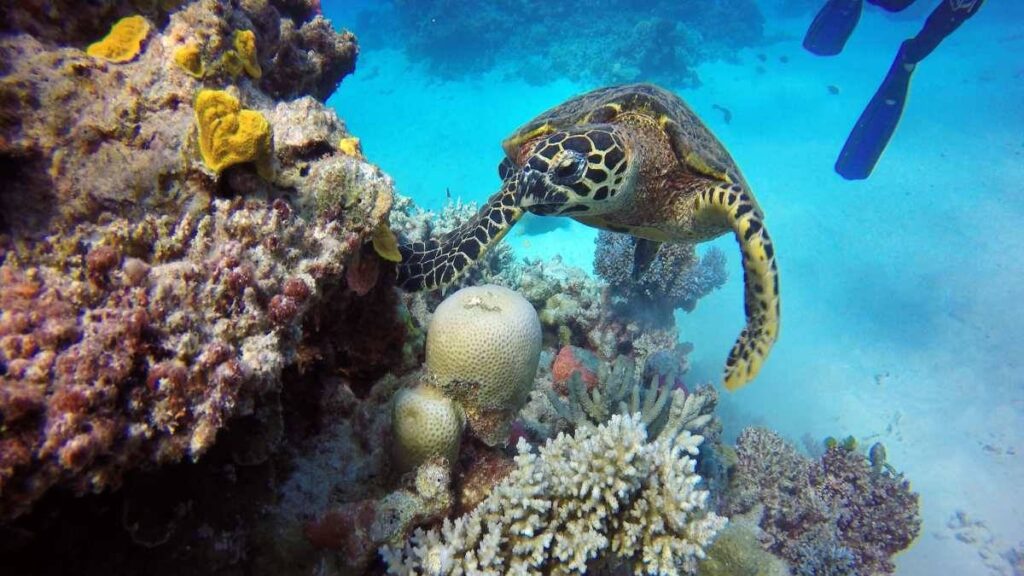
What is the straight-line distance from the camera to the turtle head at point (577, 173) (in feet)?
11.8

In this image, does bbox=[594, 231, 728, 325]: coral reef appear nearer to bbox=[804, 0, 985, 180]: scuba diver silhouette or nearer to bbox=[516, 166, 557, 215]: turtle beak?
bbox=[516, 166, 557, 215]: turtle beak

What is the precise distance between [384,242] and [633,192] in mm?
2429

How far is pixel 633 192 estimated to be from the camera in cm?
412

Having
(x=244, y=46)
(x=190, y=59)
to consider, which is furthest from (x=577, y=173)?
(x=190, y=59)

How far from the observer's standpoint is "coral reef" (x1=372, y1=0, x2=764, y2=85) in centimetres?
2211

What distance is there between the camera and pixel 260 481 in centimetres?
205

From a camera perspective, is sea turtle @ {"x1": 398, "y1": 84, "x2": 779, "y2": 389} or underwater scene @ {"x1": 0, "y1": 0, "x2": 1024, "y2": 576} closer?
underwater scene @ {"x1": 0, "y1": 0, "x2": 1024, "y2": 576}

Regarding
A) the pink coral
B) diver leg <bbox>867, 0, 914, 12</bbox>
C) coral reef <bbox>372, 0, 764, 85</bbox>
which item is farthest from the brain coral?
coral reef <bbox>372, 0, 764, 85</bbox>

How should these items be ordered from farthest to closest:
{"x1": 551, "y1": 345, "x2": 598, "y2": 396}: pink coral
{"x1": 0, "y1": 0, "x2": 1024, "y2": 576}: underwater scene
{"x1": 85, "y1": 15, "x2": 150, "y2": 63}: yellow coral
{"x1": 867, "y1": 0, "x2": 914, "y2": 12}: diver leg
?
{"x1": 867, "y1": 0, "x2": 914, "y2": 12}: diver leg < {"x1": 551, "y1": 345, "x2": 598, "y2": 396}: pink coral < {"x1": 85, "y1": 15, "x2": 150, "y2": 63}: yellow coral < {"x1": 0, "y1": 0, "x2": 1024, "y2": 576}: underwater scene

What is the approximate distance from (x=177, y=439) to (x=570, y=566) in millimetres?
1839

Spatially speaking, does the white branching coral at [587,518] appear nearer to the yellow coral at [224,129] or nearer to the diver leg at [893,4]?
the yellow coral at [224,129]

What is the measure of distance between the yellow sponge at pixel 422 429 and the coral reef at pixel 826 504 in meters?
4.05

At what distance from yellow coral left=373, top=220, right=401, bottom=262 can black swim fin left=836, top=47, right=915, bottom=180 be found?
10.4 metres

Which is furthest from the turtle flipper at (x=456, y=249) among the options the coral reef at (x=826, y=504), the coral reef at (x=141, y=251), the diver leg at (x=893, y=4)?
the diver leg at (x=893, y=4)
